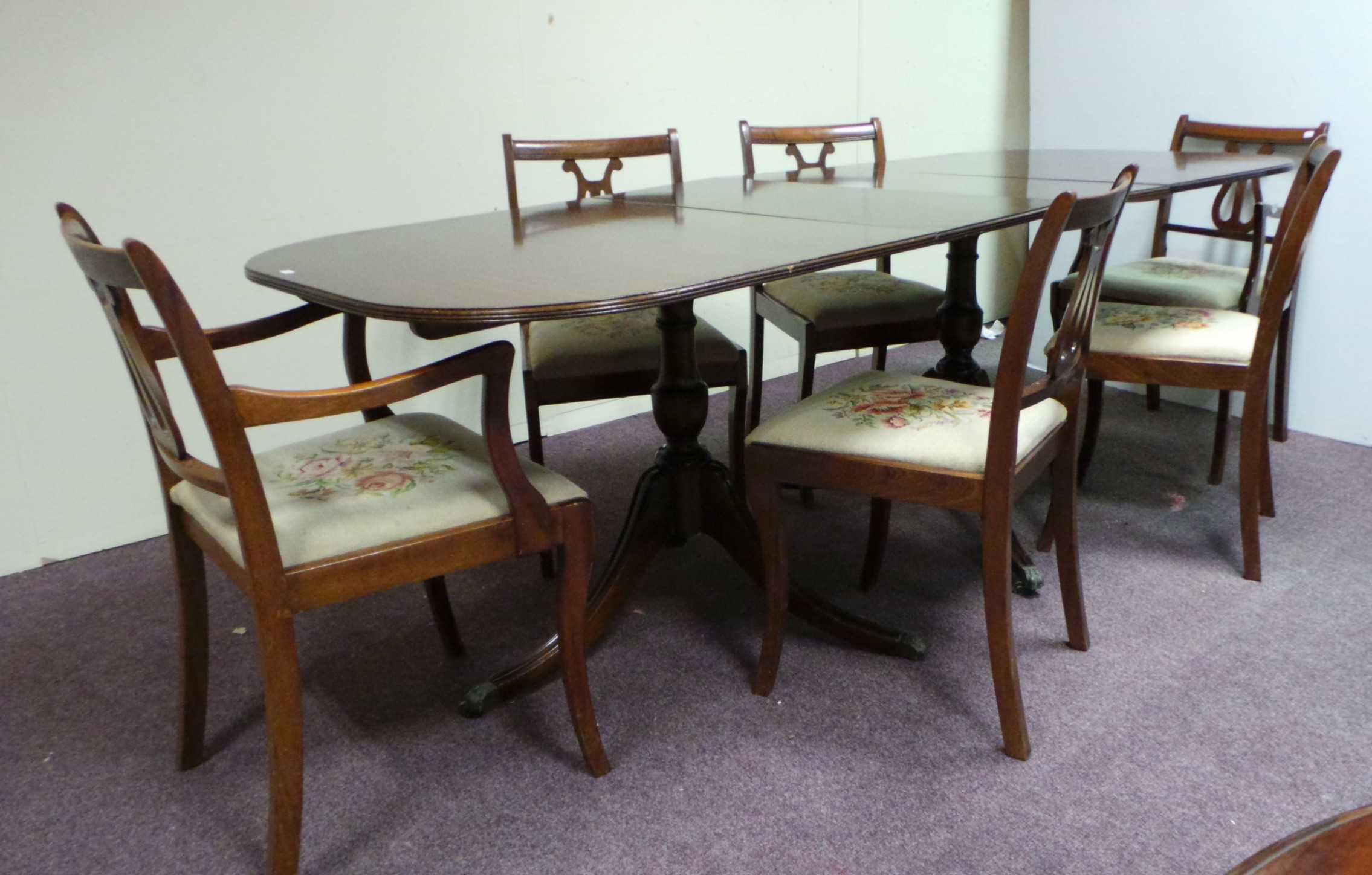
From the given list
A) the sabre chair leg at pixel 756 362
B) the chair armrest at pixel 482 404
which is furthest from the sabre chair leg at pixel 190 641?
the sabre chair leg at pixel 756 362

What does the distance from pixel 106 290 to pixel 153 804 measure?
78 centimetres

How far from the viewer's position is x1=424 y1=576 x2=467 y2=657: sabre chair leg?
1.80 metres

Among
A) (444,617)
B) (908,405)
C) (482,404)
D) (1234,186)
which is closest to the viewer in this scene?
(482,404)

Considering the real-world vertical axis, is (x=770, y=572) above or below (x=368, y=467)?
below

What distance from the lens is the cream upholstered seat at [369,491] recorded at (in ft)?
4.09

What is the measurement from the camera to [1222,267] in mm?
2543

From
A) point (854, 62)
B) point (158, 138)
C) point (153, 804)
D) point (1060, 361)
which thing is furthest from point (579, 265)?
point (854, 62)

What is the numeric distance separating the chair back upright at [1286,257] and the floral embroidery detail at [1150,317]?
0.14 m

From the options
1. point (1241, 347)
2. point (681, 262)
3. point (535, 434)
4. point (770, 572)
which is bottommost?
point (770, 572)

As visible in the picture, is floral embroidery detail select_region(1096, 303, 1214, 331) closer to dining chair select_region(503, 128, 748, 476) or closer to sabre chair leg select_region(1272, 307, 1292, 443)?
sabre chair leg select_region(1272, 307, 1292, 443)

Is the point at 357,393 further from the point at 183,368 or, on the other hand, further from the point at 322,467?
the point at 322,467

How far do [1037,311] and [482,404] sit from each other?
0.73m

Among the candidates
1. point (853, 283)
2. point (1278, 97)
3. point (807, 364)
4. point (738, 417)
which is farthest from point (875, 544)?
point (1278, 97)

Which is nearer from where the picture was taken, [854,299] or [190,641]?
[190,641]
